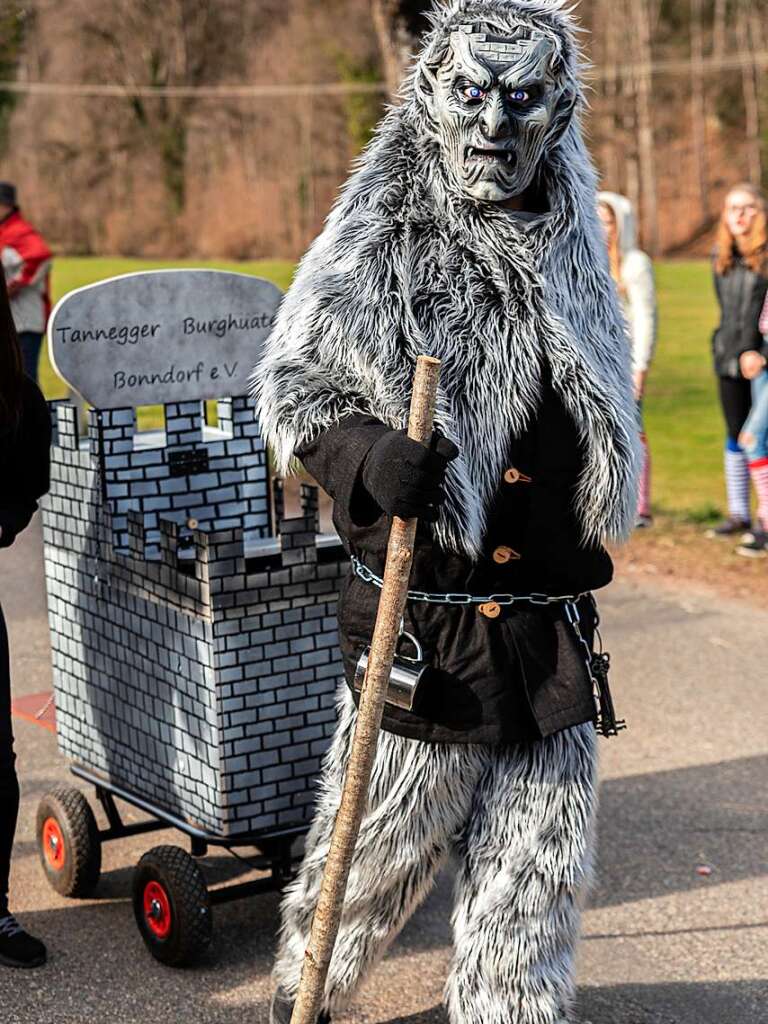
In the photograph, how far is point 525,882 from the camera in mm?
2908

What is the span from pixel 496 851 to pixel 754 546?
5.09 metres

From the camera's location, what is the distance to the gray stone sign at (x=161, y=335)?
3887mm

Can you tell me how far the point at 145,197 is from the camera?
46.4 m

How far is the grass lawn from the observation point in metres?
9.77

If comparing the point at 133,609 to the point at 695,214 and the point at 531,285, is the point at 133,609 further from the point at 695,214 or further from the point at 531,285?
the point at 695,214

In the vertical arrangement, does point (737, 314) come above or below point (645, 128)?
below

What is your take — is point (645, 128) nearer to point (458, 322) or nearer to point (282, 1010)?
point (458, 322)

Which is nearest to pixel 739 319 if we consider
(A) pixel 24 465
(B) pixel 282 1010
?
(A) pixel 24 465

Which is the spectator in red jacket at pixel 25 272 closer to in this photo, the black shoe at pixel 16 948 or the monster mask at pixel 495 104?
the black shoe at pixel 16 948

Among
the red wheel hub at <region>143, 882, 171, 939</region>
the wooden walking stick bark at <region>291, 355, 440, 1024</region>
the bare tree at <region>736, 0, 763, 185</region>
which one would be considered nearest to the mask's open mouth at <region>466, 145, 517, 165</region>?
the wooden walking stick bark at <region>291, 355, 440, 1024</region>

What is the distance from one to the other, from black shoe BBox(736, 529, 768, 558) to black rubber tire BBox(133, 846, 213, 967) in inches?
185

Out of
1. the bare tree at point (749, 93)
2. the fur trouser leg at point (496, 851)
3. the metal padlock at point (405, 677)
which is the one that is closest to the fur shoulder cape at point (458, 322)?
the metal padlock at point (405, 677)

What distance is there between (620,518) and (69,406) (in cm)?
168

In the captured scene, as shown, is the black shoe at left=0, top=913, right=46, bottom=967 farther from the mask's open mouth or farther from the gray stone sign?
the mask's open mouth
